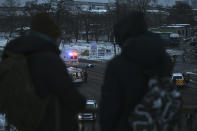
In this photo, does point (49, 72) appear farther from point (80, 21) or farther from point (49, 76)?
point (80, 21)

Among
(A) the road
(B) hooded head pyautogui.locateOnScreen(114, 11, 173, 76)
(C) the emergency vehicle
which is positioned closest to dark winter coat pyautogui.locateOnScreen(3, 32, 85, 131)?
(B) hooded head pyautogui.locateOnScreen(114, 11, 173, 76)

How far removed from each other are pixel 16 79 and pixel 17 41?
0.28 m

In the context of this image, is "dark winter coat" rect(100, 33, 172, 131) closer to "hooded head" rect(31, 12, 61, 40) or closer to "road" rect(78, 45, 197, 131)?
"hooded head" rect(31, 12, 61, 40)

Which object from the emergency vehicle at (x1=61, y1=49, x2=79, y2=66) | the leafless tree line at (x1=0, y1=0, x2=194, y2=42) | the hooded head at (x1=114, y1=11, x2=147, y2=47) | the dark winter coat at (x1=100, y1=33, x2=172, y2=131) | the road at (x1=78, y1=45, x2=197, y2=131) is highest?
the hooded head at (x1=114, y1=11, x2=147, y2=47)

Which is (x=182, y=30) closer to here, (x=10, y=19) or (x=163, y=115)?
(x=10, y=19)

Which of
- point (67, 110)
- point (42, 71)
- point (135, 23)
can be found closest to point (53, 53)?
point (42, 71)

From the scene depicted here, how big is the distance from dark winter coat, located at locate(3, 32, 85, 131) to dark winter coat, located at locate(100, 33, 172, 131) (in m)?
0.25

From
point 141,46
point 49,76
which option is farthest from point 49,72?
point 141,46

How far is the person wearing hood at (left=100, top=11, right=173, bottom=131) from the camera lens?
2.41m

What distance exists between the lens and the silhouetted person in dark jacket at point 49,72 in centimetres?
248

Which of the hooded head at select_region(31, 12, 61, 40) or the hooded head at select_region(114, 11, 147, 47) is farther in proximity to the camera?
the hooded head at select_region(31, 12, 61, 40)

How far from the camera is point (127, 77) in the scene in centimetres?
242

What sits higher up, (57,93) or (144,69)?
(144,69)

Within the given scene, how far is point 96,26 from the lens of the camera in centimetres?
7306
